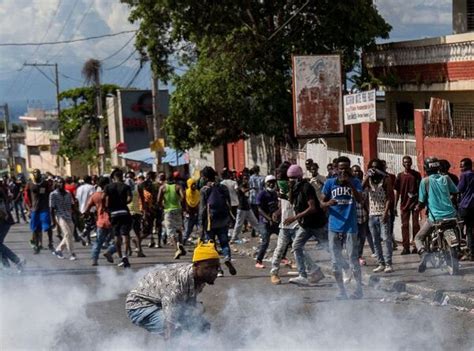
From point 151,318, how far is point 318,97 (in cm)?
A: 1303

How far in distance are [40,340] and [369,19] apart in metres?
14.4

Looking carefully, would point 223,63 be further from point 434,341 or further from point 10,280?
point 434,341

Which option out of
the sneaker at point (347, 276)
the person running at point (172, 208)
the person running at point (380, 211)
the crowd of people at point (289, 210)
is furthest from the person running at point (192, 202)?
the sneaker at point (347, 276)

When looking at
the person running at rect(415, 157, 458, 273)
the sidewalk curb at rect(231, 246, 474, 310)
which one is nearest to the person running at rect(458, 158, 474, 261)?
the person running at rect(415, 157, 458, 273)

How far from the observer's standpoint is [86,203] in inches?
658

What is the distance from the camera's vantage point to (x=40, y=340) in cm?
773

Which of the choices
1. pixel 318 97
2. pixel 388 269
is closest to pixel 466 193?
pixel 388 269

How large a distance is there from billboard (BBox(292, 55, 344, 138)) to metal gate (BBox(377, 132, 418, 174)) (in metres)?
2.44

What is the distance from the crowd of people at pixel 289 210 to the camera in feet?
31.8

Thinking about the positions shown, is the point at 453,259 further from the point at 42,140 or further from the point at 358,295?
the point at 42,140

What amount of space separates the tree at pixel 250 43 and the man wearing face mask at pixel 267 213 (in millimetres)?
7188

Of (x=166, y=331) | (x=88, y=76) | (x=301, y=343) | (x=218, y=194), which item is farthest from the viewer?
(x=88, y=76)

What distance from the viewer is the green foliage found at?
57562 millimetres

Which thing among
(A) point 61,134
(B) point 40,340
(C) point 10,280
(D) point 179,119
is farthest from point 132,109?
(B) point 40,340
